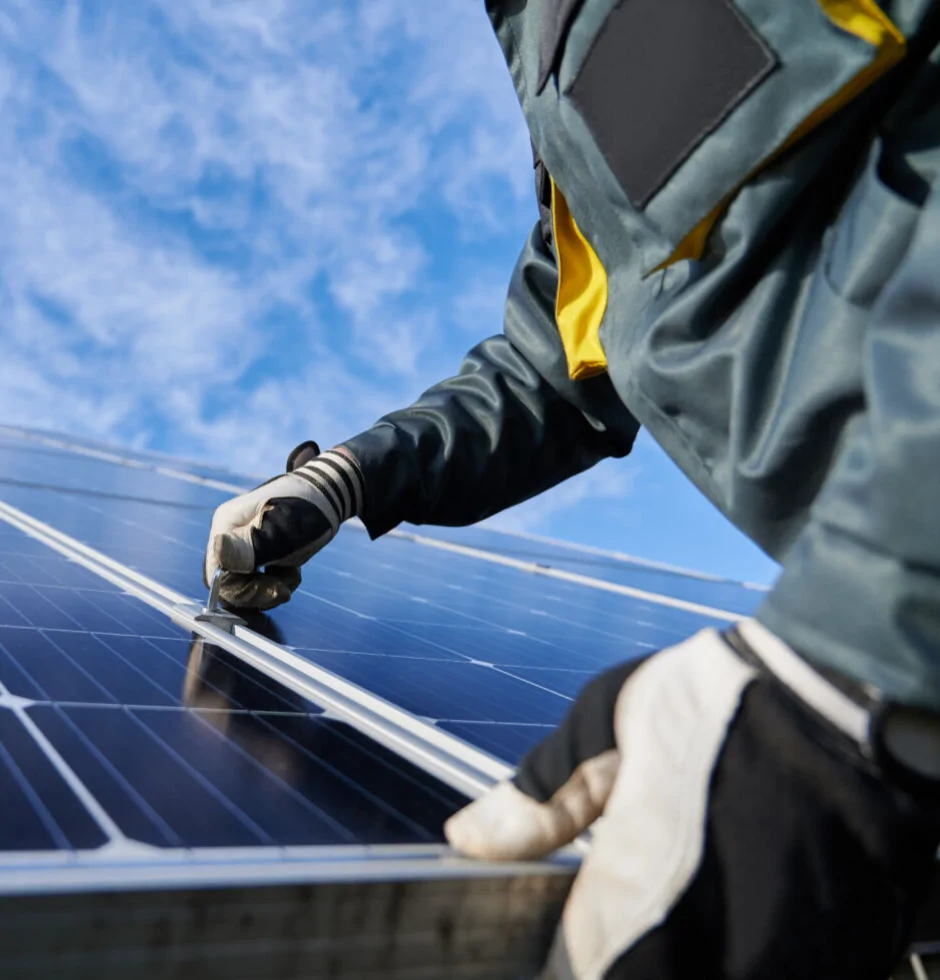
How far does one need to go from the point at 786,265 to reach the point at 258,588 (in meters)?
1.59

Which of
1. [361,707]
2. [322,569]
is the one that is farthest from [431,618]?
[361,707]

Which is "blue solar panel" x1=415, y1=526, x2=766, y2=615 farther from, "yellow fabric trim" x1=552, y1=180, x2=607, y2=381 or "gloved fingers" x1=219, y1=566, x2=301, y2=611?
"yellow fabric trim" x1=552, y1=180, x2=607, y2=381

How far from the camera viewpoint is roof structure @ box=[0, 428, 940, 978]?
2.83 ft

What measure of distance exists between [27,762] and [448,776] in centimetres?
53

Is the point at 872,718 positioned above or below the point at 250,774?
above

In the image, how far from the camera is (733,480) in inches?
58.2

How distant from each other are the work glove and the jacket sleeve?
5.12 ft

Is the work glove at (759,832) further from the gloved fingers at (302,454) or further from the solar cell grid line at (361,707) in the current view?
the gloved fingers at (302,454)

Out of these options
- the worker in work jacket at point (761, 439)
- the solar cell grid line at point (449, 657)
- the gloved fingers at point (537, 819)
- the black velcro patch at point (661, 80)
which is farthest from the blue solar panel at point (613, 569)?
the gloved fingers at point (537, 819)

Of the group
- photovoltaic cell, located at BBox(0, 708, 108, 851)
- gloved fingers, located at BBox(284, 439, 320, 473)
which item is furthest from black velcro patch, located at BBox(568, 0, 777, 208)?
gloved fingers, located at BBox(284, 439, 320, 473)

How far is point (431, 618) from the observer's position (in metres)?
3.01

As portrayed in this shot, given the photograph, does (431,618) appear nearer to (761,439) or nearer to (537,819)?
(761,439)

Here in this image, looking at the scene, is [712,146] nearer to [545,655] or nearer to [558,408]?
[558,408]

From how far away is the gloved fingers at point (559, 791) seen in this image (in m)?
1.08
